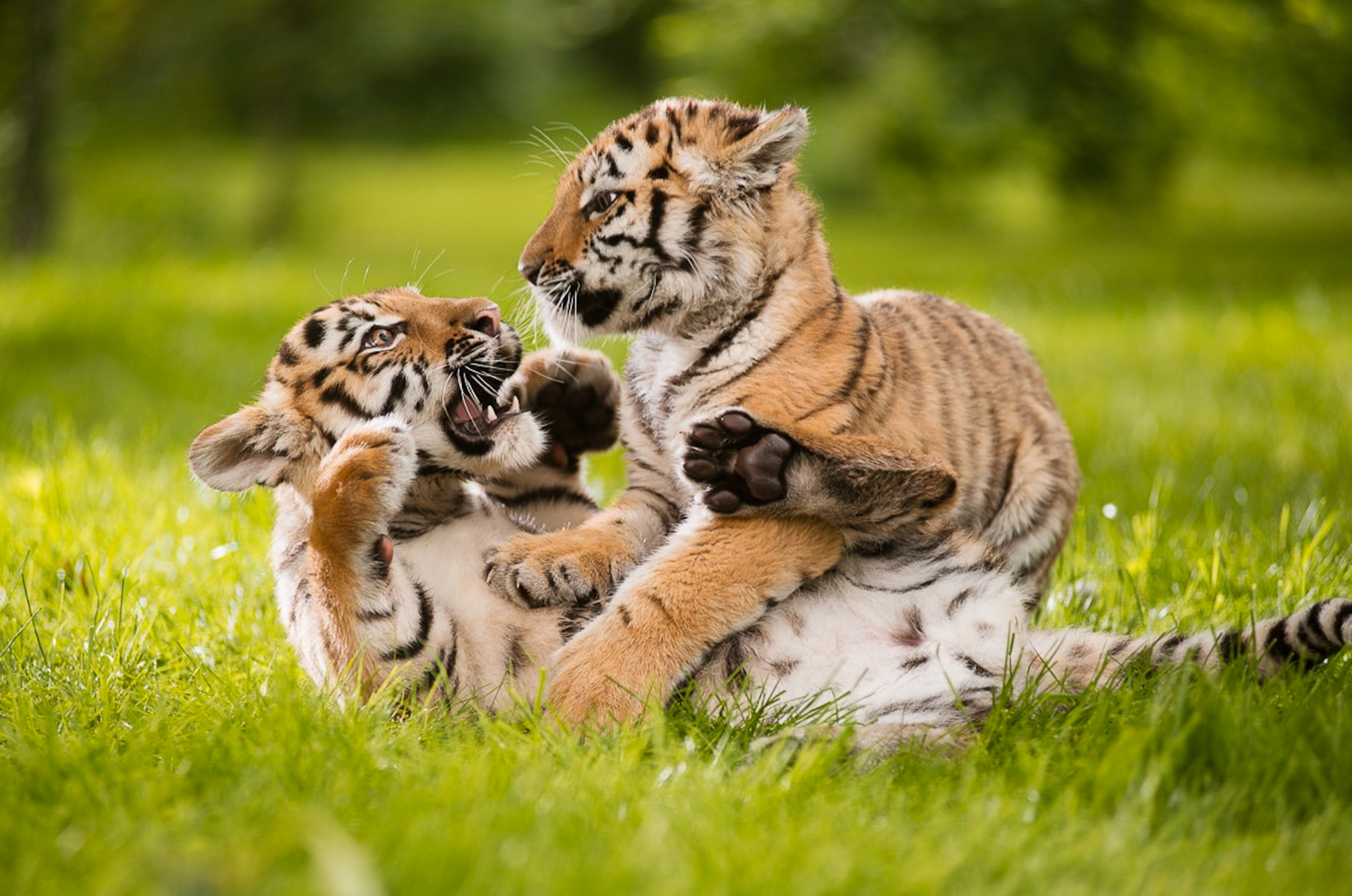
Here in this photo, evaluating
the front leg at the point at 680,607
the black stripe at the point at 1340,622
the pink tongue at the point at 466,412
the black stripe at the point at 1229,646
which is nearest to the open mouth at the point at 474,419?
the pink tongue at the point at 466,412

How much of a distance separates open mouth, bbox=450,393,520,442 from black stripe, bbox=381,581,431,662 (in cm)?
43

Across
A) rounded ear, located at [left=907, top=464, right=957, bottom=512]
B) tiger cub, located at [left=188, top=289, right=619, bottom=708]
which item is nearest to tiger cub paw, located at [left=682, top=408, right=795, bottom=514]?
rounded ear, located at [left=907, top=464, right=957, bottom=512]

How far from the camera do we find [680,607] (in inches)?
111

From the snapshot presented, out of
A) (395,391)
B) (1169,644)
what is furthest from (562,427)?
(1169,644)

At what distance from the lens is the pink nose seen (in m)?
3.31

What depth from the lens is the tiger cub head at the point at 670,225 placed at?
325 cm

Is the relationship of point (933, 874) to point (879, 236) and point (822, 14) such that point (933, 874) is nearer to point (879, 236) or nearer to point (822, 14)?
point (822, 14)

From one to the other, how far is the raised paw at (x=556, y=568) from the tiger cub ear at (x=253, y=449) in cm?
53

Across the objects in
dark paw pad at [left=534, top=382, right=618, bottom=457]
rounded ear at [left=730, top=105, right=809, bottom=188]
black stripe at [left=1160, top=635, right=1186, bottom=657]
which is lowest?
black stripe at [left=1160, top=635, right=1186, bottom=657]

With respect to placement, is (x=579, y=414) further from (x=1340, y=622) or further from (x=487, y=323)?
(x=1340, y=622)

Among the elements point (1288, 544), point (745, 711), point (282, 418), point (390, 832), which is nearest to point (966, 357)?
point (1288, 544)

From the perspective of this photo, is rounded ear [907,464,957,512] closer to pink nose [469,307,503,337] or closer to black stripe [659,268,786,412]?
black stripe [659,268,786,412]

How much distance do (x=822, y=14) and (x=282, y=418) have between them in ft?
30.1

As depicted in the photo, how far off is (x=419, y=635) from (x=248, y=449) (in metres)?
Answer: 0.66
